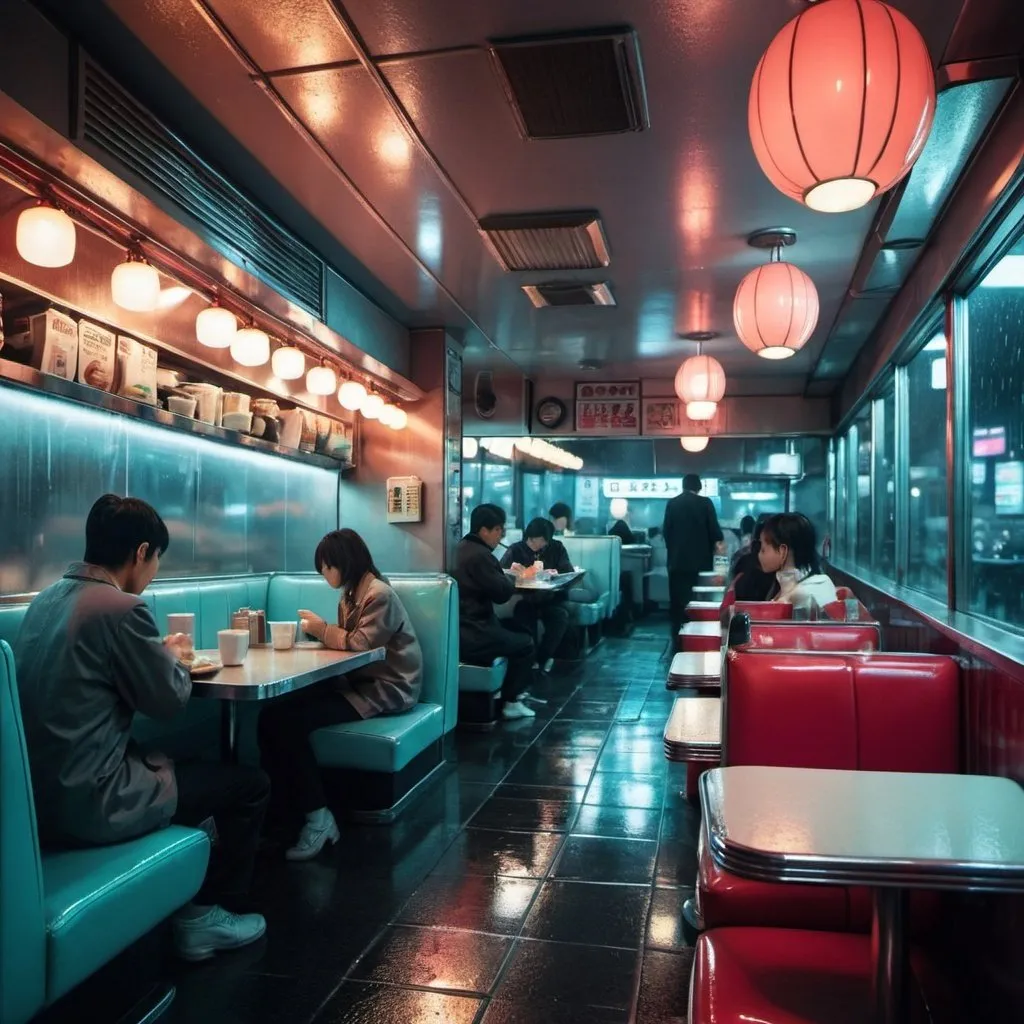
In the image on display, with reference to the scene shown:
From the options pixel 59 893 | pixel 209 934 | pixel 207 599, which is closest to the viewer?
pixel 59 893

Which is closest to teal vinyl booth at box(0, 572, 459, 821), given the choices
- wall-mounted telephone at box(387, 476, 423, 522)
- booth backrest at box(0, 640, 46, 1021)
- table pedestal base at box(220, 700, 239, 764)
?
table pedestal base at box(220, 700, 239, 764)

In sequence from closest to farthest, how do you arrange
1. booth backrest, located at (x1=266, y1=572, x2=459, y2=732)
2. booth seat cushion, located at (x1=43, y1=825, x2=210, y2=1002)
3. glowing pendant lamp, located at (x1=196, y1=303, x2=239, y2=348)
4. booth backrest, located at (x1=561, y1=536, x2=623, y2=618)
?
booth seat cushion, located at (x1=43, y1=825, x2=210, y2=1002)
glowing pendant lamp, located at (x1=196, y1=303, x2=239, y2=348)
booth backrest, located at (x1=266, y1=572, x2=459, y2=732)
booth backrest, located at (x1=561, y1=536, x2=623, y2=618)

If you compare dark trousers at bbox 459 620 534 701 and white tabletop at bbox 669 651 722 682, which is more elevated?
white tabletop at bbox 669 651 722 682

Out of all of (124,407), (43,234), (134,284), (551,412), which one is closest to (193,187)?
(134,284)

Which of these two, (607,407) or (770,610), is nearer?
(770,610)

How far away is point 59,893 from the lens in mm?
2139

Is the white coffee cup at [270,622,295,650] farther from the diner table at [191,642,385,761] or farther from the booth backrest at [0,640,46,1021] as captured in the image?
the booth backrest at [0,640,46,1021]

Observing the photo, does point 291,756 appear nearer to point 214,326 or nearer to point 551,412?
point 214,326

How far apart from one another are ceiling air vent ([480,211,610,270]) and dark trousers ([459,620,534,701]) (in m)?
2.40

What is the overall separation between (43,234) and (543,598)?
18.5 feet

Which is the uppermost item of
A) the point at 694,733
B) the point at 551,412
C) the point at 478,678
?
the point at 551,412

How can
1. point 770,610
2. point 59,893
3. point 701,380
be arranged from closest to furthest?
point 59,893, point 770,610, point 701,380

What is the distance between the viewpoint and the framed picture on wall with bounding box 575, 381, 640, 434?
9.16 meters

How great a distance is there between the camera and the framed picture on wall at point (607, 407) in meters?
9.16
